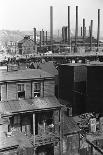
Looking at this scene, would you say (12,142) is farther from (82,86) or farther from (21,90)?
(82,86)

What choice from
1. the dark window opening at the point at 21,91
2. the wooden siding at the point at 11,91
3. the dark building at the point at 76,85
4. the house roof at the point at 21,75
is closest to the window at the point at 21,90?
the dark window opening at the point at 21,91

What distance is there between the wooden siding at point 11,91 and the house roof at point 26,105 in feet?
1.47

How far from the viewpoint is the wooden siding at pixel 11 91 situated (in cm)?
2548

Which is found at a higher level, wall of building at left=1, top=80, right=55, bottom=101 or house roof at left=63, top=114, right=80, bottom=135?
wall of building at left=1, top=80, right=55, bottom=101

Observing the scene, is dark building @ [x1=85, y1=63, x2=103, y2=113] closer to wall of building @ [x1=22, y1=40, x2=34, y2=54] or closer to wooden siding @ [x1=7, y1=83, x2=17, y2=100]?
wooden siding @ [x1=7, y1=83, x2=17, y2=100]

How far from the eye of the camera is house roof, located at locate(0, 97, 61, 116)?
23783mm

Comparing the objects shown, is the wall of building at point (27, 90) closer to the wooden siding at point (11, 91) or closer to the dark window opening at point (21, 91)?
the wooden siding at point (11, 91)

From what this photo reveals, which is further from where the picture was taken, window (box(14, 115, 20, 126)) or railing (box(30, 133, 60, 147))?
window (box(14, 115, 20, 126))

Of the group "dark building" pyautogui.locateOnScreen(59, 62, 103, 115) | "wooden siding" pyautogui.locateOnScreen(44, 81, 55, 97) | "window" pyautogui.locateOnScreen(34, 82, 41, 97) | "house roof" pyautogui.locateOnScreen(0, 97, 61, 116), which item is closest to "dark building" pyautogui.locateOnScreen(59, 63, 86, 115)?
"dark building" pyautogui.locateOnScreen(59, 62, 103, 115)

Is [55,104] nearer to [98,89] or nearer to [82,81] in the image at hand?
[98,89]

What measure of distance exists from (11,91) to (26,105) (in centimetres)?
203

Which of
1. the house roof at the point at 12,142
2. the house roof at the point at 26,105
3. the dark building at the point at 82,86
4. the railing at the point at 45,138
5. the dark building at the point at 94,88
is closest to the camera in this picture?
the house roof at the point at 12,142

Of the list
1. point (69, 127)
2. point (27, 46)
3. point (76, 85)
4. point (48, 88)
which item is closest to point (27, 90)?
point (48, 88)

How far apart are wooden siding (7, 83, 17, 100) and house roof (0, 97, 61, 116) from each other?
449mm
